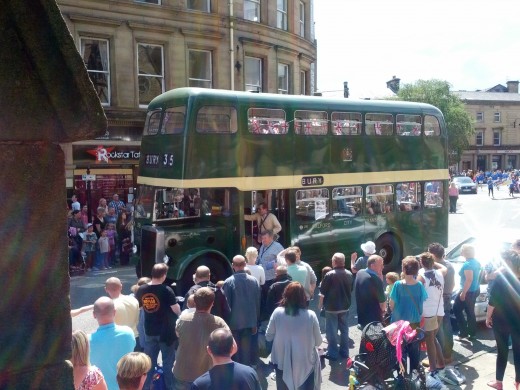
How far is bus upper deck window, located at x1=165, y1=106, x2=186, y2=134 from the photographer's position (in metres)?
10.8

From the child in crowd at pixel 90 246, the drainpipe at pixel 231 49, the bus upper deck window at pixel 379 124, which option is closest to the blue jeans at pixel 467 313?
the bus upper deck window at pixel 379 124

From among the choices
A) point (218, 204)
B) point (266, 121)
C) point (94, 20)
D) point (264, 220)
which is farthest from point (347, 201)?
point (94, 20)

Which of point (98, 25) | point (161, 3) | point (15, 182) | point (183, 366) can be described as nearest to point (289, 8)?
point (161, 3)

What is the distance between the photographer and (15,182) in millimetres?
2201

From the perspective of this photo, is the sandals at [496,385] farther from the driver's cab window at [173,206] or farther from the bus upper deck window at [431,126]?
the bus upper deck window at [431,126]

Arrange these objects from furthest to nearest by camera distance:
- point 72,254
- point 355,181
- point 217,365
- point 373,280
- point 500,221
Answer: point 500,221 < point 72,254 < point 355,181 < point 373,280 < point 217,365

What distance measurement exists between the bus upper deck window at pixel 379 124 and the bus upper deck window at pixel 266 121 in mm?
2563

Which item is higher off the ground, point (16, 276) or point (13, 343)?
point (16, 276)

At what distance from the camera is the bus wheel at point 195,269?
1027 centimetres

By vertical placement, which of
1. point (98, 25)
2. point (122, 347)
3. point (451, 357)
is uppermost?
point (98, 25)

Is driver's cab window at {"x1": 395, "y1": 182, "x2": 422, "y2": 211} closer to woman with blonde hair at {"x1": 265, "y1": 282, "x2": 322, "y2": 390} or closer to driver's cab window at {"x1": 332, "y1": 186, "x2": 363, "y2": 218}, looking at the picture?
driver's cab window at {"x1": 332, "y1": 186, "x2": 363, "y2": 218}

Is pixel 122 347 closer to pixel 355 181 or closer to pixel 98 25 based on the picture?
pixel 355 181

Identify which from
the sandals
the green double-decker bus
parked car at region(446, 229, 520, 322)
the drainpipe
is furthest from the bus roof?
the drainpipe

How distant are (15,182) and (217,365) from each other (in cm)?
232
